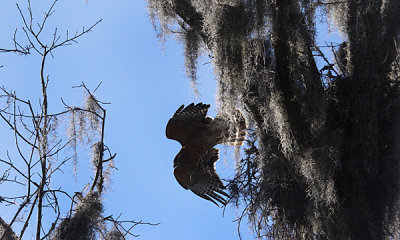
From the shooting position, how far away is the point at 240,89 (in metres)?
3.22

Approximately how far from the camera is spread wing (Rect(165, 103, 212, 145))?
4.90 m

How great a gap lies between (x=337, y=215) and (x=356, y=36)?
4.00 ft

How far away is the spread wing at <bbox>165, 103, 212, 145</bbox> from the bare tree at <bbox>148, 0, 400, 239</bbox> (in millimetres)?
1307

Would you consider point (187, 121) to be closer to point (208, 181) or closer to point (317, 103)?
point (208, 181)

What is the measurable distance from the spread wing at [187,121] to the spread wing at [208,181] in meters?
0.26

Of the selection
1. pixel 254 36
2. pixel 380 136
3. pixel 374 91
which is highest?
pixel 254 36

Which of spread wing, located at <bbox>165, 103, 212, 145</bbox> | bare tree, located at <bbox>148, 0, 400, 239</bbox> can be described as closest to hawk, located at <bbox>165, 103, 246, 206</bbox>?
spread wing, located at <bbox>165, 103, 212, 145</bbox>

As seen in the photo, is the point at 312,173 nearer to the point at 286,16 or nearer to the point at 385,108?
the point at 385,108

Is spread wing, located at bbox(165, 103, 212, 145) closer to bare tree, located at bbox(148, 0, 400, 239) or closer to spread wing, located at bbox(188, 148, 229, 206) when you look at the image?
spread wing, located at bbox(188, 148, 229, 206)

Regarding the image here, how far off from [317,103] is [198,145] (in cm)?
195

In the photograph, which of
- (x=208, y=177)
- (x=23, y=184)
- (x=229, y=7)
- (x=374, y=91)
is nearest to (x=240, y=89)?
(x=229, y=7)

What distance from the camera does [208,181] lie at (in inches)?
197

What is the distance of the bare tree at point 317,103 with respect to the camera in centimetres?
314

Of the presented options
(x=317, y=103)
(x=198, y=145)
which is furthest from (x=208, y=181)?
(x=317, y=103)
